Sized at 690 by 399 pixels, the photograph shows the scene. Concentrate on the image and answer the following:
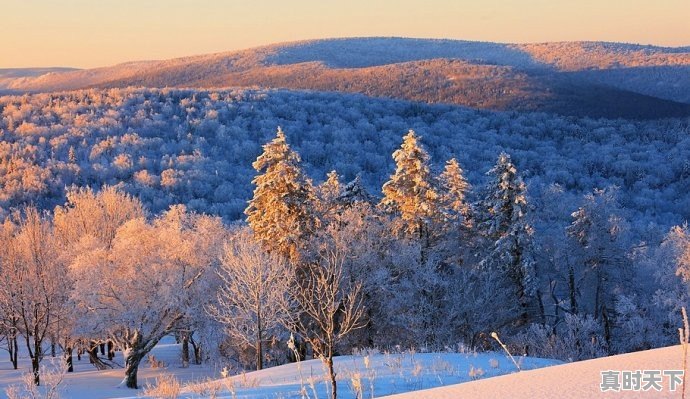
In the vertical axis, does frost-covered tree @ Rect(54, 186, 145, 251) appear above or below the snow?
below

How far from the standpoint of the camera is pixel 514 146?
132 metres

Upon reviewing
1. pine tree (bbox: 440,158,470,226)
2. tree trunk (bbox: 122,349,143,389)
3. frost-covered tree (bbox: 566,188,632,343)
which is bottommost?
tree trunk (bbox: 122,349,143,389)

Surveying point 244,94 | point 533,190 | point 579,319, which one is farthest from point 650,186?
point 244,94

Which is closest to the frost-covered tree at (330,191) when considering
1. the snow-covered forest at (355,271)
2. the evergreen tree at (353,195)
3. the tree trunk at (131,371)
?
the snow-covered forest at (355,271)

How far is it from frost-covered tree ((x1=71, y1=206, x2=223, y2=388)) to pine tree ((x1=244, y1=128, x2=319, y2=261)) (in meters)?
2.98

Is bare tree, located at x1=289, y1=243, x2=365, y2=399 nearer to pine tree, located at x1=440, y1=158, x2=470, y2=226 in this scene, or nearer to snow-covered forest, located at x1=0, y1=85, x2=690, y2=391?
snow-covered forest, located at x1=0, y1=85, x2=690, y2=391

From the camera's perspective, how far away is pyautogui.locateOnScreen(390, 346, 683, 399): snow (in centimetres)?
466

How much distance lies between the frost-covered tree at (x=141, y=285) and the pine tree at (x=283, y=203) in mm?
2981

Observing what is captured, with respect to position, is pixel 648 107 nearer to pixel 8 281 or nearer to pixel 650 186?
pixel 650 186

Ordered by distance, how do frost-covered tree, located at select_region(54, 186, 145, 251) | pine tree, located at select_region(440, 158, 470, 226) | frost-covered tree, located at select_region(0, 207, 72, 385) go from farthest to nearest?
1. frost-covered tree, located at select_region(54, 186, 145, 251)
2. pine tree, located at select_region(440, 158, 470, 226)
3. frost-covered tree, located at select_region(0, 207, 72, 385)

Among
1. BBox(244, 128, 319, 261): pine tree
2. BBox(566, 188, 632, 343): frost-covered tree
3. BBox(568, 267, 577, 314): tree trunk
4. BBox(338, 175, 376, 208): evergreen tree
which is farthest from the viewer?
BBox(338, 175, 376, 208): evergreen tree

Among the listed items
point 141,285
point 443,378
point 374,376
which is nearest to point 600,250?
point 141,285

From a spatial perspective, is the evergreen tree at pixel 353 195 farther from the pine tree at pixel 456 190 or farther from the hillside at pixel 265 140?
the hillside at pixel 265 140

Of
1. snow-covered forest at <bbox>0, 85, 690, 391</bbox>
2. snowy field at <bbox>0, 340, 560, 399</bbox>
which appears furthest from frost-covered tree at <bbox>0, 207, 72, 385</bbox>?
snowy field at <bbox>0, 340, 560, 399</bbox>
